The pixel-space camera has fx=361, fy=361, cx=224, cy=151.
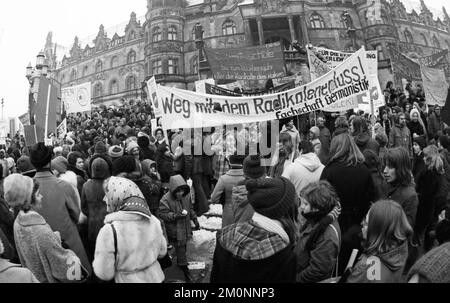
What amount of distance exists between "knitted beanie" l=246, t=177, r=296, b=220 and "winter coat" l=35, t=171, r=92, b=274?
237 cm

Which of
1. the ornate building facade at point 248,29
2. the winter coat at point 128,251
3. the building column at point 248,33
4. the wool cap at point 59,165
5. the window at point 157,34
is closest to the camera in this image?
the winter coat at point 128,251

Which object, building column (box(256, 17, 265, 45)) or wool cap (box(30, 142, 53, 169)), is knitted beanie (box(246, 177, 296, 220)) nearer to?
wool cap (box(30, 142, 53, 169))

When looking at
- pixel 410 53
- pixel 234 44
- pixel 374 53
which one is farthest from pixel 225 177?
pixel 410 53

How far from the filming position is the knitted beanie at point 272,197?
8.79ft

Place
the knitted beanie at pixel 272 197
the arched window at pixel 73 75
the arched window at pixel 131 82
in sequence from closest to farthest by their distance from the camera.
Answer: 1. the knitted beanie at pixel 272 197
2. the arched window at pixel 131 82
3. the arched window at pixel 73 75

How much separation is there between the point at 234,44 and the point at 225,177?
3813 cm

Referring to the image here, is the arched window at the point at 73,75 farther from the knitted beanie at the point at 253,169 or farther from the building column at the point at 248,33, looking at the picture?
the knitted beanie at the point at 253,169

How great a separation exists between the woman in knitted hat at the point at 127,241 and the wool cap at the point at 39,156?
1.64m

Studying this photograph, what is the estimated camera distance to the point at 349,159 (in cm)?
407

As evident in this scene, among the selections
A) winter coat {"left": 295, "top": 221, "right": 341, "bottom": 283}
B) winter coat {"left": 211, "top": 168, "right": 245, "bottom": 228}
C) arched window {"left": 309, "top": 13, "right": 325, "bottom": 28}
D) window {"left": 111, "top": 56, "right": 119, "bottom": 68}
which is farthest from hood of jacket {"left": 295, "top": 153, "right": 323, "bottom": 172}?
window {"left": 111, "top": 56, "right": 119, "bottom": 68}

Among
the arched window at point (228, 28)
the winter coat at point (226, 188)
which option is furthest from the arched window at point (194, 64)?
the winter coat at point (226, 188)

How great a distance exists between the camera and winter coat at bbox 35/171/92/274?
4059 millimetres
